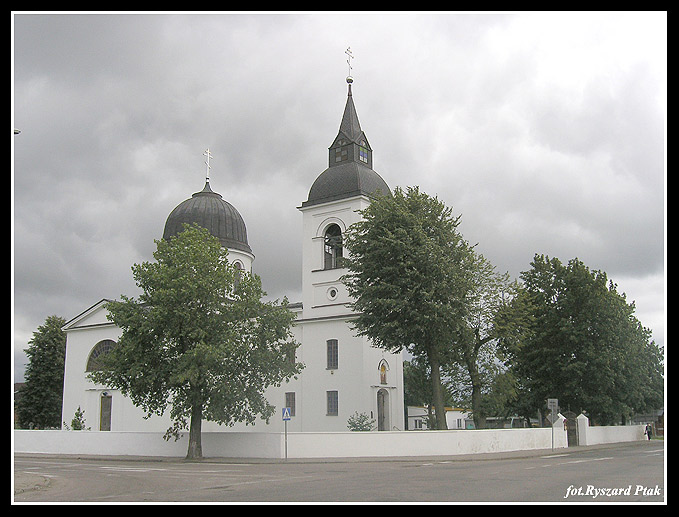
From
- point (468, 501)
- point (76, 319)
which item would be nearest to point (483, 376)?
point (468, 501)

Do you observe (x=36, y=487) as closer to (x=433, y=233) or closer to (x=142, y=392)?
(x=142, y=392)

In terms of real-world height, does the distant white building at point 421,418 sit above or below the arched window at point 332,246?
below

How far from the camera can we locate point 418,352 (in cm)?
3281

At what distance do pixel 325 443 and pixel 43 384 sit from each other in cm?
3599

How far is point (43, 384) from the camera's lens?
57.1 m

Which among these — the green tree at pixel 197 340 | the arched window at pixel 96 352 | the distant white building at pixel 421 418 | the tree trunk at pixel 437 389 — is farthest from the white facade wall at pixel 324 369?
the distant white building at pixel 421 418

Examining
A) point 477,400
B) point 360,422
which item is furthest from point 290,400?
point 477,400

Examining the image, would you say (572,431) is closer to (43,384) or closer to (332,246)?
(332,246)

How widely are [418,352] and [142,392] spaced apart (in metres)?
12.2

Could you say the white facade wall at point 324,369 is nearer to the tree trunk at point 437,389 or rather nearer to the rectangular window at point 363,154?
the rectangular window at point 363,154

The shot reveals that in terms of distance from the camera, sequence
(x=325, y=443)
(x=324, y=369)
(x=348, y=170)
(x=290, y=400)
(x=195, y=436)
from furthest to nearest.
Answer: (x=348, y=170) → (x=290, y=400) → (x=324, y=369) → (x=195, y=436) → (x=325, y=443)

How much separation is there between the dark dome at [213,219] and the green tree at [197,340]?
1886cm

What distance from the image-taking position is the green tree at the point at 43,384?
56656 millimetres

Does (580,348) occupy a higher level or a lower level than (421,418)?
higher
